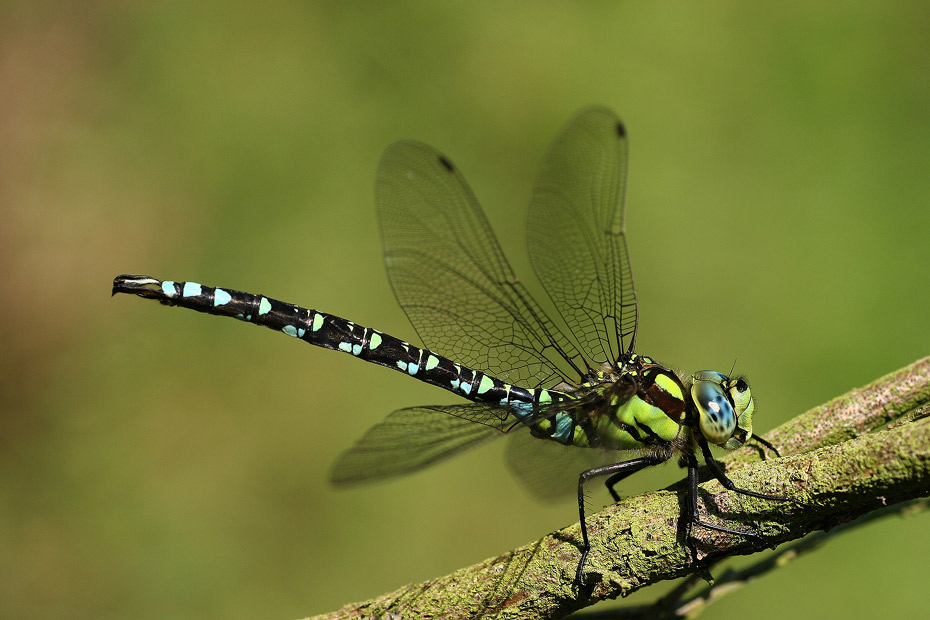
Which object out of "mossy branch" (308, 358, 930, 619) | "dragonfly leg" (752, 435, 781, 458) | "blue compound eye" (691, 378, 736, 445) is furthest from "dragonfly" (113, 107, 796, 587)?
"mossy branch" (308, 358, 930, 619)

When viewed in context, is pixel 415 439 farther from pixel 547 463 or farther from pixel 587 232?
pixel 587 232

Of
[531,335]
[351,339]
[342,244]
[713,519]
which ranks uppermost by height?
[342,244]

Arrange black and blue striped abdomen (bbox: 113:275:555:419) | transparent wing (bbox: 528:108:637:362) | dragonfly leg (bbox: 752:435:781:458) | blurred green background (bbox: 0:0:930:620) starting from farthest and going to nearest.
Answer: blurred green background (bbox: 0:0:930:620)
transparent wing (bbox: 528:108:637:362)
black and blue striped abdomen (bbox: 113:275:555:419)
dragonfly leg (bbox: 752:435:781:458)

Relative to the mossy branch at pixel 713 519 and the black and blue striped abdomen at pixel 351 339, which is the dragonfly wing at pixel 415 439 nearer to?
the black and blue striped abdomen at pixel 351 339

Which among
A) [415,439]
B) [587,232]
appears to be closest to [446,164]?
[587,232]

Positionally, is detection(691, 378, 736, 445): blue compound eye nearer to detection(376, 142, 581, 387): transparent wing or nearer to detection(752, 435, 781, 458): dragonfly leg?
detection(752, 435, 781, 458): dragonfly leg

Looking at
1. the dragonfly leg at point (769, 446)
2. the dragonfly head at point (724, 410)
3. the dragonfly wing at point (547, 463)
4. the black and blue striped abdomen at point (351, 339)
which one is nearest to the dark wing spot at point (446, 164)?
the black and blue striped abdomen at point (351, 339)
